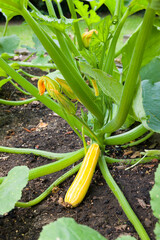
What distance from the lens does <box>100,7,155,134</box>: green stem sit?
2.06ft

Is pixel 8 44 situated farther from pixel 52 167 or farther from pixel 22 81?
pixel 52 167

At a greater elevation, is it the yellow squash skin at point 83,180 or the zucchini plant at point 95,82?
the zucchini plant at point 95,82

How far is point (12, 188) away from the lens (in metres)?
0.81

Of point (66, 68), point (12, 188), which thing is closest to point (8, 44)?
Result: point (66, 68)

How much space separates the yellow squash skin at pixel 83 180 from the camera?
100cm

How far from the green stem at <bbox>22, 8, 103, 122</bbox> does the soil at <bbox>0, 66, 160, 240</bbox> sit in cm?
29

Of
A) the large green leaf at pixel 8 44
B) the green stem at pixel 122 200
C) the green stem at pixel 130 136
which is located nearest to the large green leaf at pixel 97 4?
the green stem at pixel 130 136

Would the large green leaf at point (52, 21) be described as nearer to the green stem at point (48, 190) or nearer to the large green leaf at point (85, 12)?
the large green leaf at point (85, 12)

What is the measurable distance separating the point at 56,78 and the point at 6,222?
56cm

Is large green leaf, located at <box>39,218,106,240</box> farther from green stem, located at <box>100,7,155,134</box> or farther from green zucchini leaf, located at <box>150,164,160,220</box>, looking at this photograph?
green stem, located at <box>100,7,155,134</box>

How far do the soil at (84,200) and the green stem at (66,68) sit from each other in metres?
0.29

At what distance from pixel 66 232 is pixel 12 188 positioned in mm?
373

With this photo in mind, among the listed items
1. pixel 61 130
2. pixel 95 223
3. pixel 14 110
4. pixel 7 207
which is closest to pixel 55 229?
pixel 7 207

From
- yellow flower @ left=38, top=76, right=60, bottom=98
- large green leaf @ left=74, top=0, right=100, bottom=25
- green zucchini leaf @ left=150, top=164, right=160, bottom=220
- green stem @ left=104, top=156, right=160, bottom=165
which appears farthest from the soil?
large green leaf @ left=74, top=0, right=100, bottom=25
